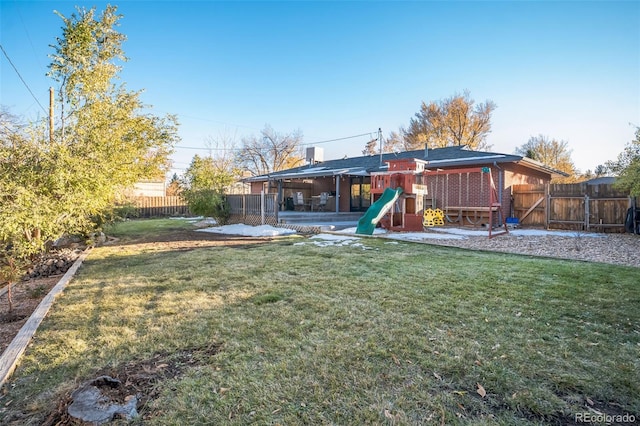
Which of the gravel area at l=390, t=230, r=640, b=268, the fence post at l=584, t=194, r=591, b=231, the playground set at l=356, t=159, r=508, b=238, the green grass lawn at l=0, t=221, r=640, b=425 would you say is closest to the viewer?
the green grass lawn at l=0, t=221, r=640, b=425

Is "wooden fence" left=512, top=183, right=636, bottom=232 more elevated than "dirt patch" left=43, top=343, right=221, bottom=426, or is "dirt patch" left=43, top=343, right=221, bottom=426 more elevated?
"wooden fence" left=512, top=183, right=636, bottom=232

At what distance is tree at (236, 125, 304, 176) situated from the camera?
3384 centimetres

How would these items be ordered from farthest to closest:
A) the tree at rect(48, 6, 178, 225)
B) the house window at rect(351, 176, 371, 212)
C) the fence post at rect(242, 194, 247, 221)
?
the house window at rect(351, 176, 371, 212) → the fence post at rect(242, 194, 247, 221) → the tree at rect(48, 6, 178, 225)

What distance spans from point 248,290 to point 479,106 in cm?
2828

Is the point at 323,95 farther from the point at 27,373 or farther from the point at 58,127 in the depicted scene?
the point at 27,373

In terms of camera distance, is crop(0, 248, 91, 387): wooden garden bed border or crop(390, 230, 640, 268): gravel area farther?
crop(390, 230, 640, 268): gravel area

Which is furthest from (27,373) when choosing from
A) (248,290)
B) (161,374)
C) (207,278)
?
(207,278)

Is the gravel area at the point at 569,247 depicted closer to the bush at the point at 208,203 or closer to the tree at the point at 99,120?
the tree at the point at 99,120

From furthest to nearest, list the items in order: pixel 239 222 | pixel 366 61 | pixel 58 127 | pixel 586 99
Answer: pixel 366 61
pixel 239 222
pixel 586 99
pixel 58 127

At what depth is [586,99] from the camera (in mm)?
12219

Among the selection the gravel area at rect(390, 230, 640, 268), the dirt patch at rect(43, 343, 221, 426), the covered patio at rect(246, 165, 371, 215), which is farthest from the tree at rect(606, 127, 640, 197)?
the dirt patch at rect(43, 343, 221, 426)

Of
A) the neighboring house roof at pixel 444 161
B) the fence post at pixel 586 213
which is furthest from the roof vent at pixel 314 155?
the fence post at pixel 586 213

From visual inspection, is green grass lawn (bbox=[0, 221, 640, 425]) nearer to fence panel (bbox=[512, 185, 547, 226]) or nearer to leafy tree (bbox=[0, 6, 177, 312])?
leafy tree (bbox=[0, 6, 177, 312])

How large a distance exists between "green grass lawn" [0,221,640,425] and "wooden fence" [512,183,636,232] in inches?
321
